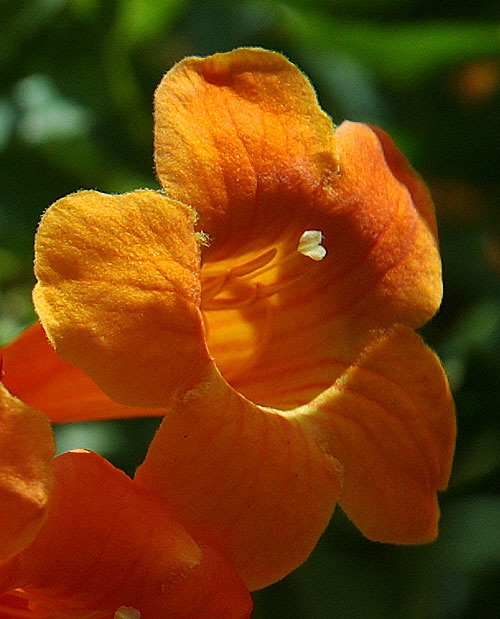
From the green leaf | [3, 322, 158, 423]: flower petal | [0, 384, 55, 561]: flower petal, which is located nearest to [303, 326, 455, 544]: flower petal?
[3, 322, 158, 423]: flower petal

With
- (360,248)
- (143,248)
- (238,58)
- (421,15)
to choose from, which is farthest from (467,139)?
(143,248)

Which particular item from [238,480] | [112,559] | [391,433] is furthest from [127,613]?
[391,433]

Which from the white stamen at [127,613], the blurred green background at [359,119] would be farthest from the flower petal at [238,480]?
the blurred green background at [359,119]

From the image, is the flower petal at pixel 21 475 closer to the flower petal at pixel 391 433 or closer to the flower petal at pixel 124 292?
the flower petal at pixel 124 292

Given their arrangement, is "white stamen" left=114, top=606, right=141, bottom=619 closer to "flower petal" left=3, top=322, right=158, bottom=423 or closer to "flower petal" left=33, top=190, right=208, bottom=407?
"flower petal" left=33, top=190, right=208, bottom=407

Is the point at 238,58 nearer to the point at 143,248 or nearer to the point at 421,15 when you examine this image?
the point at 143,248

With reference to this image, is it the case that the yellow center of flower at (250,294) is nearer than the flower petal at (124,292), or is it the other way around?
the flower petal at (124,292)

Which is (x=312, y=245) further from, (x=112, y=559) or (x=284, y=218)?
(x=112, y=559)
